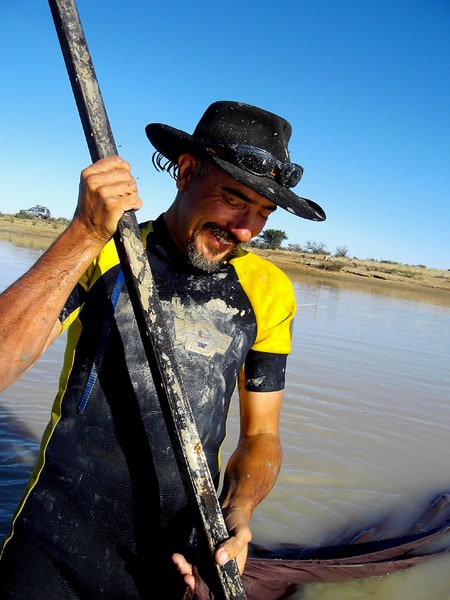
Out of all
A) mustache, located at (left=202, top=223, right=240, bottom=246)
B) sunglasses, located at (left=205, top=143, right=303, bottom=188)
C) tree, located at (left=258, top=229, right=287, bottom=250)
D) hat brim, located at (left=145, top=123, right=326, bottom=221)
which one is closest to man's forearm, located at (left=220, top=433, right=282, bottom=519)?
mustache, located at (left=202, top=223, right=240, bottom=246)

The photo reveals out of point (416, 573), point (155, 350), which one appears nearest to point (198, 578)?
point (155, 350)

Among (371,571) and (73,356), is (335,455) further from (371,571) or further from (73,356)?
(73,356)

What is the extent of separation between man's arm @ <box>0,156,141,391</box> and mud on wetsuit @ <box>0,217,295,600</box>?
0.29 m

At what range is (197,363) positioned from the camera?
6.40 ft

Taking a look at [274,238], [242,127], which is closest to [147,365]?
[242,127]

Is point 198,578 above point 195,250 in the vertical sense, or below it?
below

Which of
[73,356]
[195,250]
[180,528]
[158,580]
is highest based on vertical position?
[195,250]

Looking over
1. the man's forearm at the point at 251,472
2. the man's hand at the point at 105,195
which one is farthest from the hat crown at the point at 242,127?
the man's forearm at the point at 251,472

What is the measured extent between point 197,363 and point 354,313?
12.5 m

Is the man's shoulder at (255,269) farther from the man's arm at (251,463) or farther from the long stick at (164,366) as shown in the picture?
the long stick at (164,366)

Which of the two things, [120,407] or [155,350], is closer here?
[155,350]

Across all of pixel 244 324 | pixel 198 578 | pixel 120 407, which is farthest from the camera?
pixel 244 324

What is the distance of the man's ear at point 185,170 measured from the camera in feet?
6.97

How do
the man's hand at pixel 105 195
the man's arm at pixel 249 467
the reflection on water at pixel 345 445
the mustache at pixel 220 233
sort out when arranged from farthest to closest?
1. the reflection on water at pixel 345 445
2. the mustache at pixel 220 233
3. the man's arm at pixel 249 467
4. the man's hand at pixel 105 195
